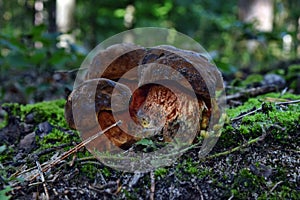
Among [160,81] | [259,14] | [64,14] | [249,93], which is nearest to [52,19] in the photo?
[64,14]

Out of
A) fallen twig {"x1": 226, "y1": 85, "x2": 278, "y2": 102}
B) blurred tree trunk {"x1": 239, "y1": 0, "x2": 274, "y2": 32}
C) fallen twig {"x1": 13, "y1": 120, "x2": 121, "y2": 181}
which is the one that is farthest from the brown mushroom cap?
blurred tree trunk {"x1": 239, "y1": 0, "x2": 274, "y2": 32}

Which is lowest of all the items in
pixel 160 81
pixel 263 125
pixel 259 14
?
pixel 263 125

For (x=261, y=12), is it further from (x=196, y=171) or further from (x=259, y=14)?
(x=196, y=171)

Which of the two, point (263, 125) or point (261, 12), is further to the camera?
point (261, 12)

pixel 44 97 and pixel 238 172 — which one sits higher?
pixel 238 172

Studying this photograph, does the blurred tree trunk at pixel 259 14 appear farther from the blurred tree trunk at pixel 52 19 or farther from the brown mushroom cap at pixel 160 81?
the brown mushroom cap at pixel 160 81

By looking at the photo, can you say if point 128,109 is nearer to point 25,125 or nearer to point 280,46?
point 25,125

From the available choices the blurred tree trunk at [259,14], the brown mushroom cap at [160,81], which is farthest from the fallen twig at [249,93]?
the blurred tree trunk at [259,14]

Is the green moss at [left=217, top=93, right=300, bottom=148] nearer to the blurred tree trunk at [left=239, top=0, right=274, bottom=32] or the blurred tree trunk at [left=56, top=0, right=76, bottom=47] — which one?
the blurred tree trunk at [left=239, top=0, right=274, bottom=32]

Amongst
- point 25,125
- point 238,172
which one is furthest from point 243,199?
point 25,125
